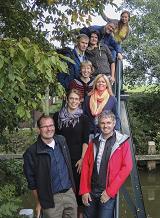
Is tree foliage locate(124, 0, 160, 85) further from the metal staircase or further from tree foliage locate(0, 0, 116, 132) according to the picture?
the metal staircase

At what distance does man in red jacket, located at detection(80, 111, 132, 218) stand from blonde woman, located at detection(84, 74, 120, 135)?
26.9 inches

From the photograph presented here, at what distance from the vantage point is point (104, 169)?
3.89m

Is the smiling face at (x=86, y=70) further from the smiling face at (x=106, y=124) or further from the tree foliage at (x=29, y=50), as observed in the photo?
the smiling face at (x=106, y=124)

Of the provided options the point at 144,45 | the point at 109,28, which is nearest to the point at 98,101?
the point at 109,28

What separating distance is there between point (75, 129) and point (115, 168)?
26.7 inches

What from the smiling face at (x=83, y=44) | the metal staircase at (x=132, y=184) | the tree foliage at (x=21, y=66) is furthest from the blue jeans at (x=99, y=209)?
the smiling face at (x=83, y=44)

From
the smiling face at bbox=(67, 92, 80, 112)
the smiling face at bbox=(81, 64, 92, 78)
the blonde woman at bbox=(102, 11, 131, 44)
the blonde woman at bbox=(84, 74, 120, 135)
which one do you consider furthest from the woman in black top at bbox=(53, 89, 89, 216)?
the blonde woman at bbox=(102, 11, 131, 44)

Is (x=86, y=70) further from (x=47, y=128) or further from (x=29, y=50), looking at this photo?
(x=29, y=50)

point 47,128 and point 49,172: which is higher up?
point 47,128

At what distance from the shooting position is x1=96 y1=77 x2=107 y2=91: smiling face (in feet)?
15.4

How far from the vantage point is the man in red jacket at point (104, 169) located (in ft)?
12.7

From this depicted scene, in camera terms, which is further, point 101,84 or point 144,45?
point 144,45

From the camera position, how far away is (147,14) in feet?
58.9

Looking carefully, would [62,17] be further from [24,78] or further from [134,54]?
[134,54]
